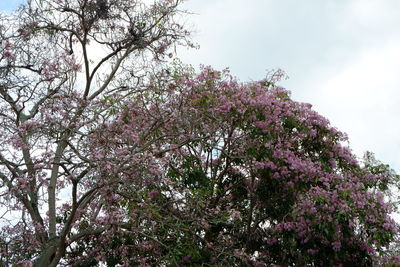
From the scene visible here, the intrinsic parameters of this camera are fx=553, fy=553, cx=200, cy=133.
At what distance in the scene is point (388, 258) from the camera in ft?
28.0

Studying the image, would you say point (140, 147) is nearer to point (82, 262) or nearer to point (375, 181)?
point (82, 262)

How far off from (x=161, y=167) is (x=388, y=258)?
3815 millimetres

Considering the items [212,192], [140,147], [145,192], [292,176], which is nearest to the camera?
[145,192]

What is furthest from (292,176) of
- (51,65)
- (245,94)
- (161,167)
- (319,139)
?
(51,65)

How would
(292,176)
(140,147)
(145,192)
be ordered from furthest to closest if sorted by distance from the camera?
(292,176), (140,147), (145,192)

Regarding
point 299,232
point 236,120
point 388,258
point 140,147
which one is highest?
point 236,120

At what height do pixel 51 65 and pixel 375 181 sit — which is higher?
pixel 51 65

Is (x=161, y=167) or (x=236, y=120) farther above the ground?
(x=236, y=120)

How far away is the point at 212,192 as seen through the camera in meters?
9.69

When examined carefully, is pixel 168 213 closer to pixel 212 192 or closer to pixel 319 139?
pixel 212 192

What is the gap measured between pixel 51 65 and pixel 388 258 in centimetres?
675

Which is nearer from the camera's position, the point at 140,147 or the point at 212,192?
the point at 140,147

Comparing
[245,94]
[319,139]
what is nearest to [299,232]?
[319,139]

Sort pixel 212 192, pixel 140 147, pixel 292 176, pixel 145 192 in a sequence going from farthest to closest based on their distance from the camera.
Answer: pixel 212 192
pixel 292 176
pixel 140 147
pixel 145 192
